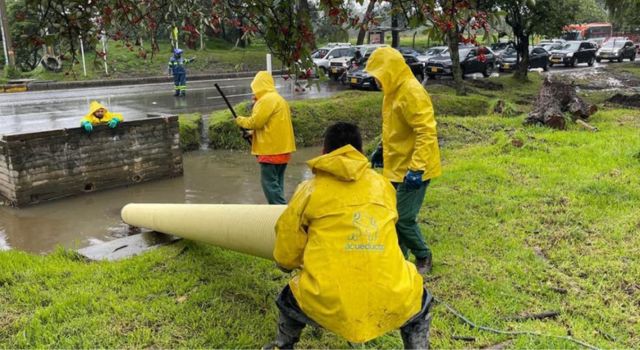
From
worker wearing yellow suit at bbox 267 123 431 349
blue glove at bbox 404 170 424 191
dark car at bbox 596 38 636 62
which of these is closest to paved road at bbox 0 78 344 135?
blue glove at bbox 404 170 424 191

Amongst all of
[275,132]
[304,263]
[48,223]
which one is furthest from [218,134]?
[304,263]

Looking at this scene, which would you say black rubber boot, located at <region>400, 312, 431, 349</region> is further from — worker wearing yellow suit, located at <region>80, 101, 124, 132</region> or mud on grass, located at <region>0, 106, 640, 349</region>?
worker wearing yellow suit, located at <region>80, 101, 124, 132</region>

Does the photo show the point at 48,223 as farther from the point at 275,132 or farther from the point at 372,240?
the point at 372,240

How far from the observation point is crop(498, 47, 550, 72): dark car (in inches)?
1096

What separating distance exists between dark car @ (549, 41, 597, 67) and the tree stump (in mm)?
23956

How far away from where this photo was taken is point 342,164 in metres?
2.60

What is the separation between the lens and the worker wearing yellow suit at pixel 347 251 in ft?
8.36

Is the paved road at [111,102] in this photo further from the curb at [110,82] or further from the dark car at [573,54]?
the dark car at [573,54]

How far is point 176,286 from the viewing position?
13.8 ft

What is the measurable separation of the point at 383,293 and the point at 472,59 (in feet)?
77.6

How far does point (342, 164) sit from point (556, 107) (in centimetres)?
937

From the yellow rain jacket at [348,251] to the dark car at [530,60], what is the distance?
89.2ft

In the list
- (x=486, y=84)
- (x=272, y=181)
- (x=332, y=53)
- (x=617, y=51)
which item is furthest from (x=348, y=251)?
(x=617, y=51)

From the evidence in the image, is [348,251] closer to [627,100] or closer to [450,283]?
[450,283]
